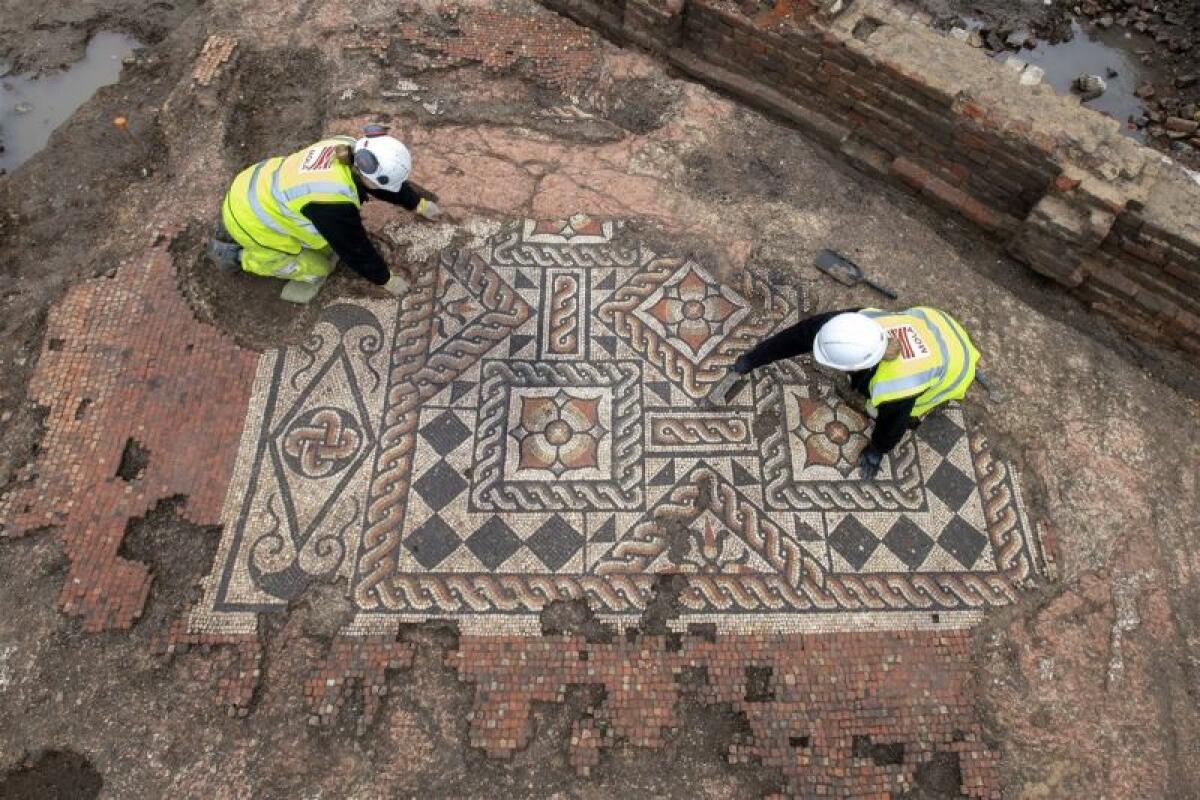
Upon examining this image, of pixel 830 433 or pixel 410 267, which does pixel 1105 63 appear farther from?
pixel 410 267

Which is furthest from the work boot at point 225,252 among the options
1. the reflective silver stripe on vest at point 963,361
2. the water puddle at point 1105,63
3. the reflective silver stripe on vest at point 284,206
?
the water puddle at point 1105,63

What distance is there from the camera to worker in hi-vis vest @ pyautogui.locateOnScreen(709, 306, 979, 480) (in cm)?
335

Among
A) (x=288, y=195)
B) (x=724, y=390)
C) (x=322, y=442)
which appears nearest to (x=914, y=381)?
(x=724, y=390)

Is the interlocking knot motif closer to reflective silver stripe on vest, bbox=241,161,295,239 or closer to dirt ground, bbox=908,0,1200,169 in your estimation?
reflective silver stripe on vest, bbox=241,161,295,239

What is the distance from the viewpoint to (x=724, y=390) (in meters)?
4.08

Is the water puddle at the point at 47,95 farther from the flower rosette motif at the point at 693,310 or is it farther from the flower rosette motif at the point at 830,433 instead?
the flower rosette motif at the point at 830,433

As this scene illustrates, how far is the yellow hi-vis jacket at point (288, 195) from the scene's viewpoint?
12.3 feet

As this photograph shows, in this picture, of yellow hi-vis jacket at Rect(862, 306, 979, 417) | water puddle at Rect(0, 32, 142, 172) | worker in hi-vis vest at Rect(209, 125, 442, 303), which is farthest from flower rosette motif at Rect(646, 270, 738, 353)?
water puddle at Rect(0, 32, 142, 172)

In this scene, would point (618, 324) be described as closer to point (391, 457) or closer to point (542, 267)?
point (542, 267)

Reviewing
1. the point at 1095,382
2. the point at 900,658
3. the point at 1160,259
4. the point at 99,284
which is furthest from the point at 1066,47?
the point at 99,284

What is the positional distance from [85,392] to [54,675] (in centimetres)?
149

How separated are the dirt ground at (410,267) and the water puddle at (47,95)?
19 centimetres

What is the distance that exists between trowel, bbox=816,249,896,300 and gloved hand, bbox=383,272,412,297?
2528mm

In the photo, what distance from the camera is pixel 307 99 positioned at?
523 cm
